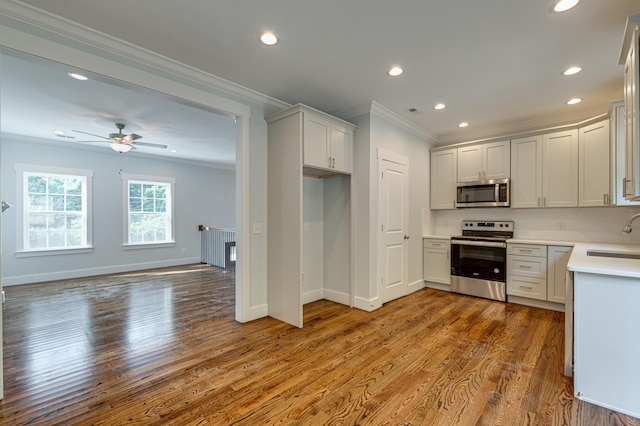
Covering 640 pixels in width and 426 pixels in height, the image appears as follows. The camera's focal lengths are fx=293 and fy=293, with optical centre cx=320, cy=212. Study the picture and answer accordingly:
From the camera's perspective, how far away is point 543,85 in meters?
3.23

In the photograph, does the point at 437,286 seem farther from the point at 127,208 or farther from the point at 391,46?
the point at 127,208

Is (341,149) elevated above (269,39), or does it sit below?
below

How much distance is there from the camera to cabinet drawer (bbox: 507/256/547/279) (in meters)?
3.95

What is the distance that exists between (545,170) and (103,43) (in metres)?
5.34

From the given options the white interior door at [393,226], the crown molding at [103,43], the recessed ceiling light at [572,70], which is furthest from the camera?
the white interior door at [393,226]

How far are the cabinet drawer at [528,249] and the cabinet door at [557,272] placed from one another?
85 millimetres

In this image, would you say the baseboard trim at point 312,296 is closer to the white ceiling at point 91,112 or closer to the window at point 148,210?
the white ceiling at point 91,112

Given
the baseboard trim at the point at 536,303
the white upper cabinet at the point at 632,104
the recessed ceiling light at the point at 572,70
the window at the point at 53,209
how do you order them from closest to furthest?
the white upper cabinet at the point at 632,104 → the recessed ceiling light at the point at 572,70 → the baseboard trim at the point at 536,303 → the window at the point at 53,209

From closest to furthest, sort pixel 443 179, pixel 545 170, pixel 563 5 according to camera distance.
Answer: pixel 563 5 → pixel 545 170 → pixel 443 179

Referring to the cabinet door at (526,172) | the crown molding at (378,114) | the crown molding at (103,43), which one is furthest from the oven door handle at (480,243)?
the crown molding at (103,43)

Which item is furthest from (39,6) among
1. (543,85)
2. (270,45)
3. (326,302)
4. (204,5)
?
(543,85)

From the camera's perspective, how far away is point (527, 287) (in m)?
4.06

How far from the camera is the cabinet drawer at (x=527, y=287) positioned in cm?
393

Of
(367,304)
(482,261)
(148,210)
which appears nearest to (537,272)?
(482,261)
